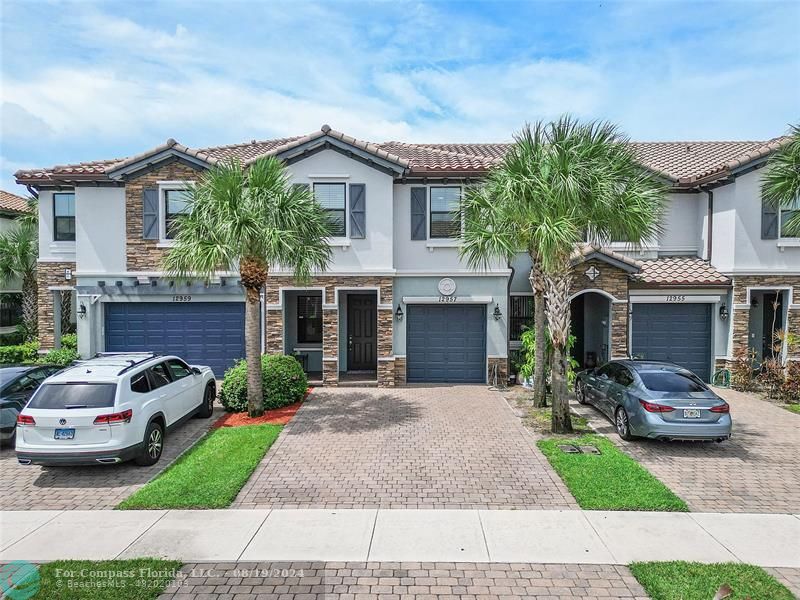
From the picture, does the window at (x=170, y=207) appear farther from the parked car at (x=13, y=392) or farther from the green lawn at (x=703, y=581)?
the green lawn at (x=703, y=581)

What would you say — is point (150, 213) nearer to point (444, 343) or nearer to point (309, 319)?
point (309, 319)

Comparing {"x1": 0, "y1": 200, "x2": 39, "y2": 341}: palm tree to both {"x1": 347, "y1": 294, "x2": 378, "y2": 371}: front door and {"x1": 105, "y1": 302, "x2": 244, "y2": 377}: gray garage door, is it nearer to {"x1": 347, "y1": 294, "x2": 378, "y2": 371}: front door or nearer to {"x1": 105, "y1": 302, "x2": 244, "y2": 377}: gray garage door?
{"x1": 105, "y1": 302, "x2": 244, "y2": 377}: gray garage door

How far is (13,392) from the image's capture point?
10.0 m

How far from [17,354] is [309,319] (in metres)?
10.5

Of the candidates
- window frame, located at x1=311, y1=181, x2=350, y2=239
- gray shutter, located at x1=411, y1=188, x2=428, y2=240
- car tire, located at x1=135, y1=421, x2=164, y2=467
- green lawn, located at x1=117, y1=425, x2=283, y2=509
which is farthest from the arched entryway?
car tire, located at x1=135, y1=421, x2=164, y2=467

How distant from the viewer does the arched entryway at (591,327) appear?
16.5 meters

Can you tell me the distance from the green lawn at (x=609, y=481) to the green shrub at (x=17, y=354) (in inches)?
700

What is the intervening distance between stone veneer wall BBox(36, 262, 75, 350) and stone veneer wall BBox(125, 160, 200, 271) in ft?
9.23

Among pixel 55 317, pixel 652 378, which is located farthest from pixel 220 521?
pixel 55 317

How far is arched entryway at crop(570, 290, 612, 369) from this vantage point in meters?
16.5

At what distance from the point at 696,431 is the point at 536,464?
3.31 metres

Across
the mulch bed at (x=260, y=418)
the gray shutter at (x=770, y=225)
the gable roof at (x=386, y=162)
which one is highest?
the gable roof at (x=386, y=162)

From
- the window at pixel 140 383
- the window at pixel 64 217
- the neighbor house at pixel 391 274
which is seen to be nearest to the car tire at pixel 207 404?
the window at pixel 140 383

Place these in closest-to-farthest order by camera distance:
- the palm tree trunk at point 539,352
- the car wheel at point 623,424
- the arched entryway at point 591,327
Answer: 1. the car wheel at point 623,424
2. the palm tree trunk at point 539,352
3. the arched entryway at point 591,327
